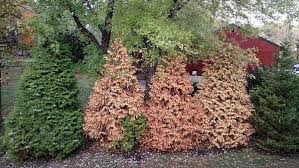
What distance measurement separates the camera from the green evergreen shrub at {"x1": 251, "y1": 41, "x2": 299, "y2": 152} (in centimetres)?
852

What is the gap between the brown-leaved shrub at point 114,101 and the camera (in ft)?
27.7

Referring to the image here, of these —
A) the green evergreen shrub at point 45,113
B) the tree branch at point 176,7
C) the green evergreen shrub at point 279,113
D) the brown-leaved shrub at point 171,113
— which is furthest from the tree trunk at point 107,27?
the green evergreen shrub at point 279,113

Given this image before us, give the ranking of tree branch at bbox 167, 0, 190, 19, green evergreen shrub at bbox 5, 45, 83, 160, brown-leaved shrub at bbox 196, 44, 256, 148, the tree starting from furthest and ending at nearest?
the tree, tree branch at bbox 167, 0, 190, 19, brown-leaved shrub at bbox 196, 44, 256, 148, green evergreen shrub at bbox 5, 45, 83, 160

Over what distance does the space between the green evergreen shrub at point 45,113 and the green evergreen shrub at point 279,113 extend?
15.7 feet

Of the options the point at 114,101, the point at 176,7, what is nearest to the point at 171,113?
the point at 114,101

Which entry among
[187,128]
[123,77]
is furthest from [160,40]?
[187,128]

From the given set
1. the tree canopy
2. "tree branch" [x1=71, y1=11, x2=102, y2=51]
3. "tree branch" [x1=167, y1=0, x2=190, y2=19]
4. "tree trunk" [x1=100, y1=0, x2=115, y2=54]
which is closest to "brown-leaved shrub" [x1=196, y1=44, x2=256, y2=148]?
the tree canopy

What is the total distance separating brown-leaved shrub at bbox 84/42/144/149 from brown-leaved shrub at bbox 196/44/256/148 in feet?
6.18

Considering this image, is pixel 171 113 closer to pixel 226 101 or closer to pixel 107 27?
pixel 226 101

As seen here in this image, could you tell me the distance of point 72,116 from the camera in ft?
28.1

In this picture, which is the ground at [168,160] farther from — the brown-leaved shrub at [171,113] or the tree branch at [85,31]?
the tree branch at [85,31]

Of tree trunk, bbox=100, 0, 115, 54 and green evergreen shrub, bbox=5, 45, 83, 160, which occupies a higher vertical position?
tree trunk, bbox=100, 0, 115, 54

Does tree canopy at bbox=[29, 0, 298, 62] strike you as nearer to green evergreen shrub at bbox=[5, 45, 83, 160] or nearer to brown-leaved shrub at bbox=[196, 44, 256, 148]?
brown-leaved shrub at bbox=[196, 44, 256, 148]

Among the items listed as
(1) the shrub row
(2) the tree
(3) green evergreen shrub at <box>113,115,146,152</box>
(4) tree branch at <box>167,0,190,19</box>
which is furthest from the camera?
(2) the tree
